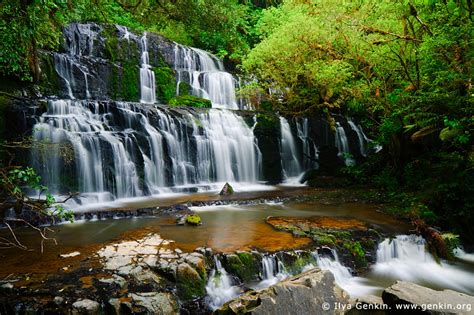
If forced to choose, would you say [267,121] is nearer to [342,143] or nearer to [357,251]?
[342,143]

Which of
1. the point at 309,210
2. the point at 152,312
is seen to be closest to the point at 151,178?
the point at 309,210

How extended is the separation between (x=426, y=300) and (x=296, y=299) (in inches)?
61.6

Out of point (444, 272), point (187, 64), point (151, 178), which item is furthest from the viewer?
point (187, 64)

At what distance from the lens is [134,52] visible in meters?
17.2

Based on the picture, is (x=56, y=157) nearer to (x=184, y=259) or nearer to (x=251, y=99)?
(x=184, y=259)

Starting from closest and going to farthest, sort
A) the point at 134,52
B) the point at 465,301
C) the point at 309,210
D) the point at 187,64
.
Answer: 1. the point at 465,301
2. the point at 309,210
3. the point at 134,52
4. the point at 187,64

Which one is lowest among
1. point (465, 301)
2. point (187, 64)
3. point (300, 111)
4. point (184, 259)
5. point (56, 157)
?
point (465, 301)

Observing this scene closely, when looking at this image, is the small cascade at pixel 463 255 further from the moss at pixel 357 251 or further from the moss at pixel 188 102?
the moss at pixel 188 102

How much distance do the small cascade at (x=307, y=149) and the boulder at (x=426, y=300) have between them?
10.9 metres

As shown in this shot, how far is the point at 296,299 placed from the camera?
4.13m

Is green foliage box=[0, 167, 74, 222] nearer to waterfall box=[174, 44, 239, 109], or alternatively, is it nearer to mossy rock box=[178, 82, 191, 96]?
mossy rock box=[178, 82, 191, 96]

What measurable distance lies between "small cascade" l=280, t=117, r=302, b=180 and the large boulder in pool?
10.4 m

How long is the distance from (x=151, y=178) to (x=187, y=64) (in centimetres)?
952

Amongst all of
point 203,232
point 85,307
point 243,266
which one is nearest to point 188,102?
point 203,232
